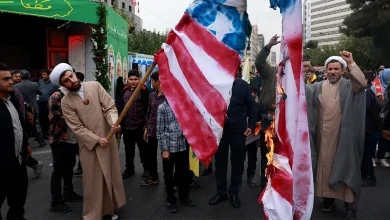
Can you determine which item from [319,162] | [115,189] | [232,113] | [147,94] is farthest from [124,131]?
[319,162]

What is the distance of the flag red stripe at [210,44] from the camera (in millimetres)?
2791

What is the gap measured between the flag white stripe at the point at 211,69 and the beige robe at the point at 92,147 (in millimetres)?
1505

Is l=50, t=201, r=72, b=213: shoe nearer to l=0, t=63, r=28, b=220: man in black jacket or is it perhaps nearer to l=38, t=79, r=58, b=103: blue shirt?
l=0, t=63, r=28, b=220: man in black jacket

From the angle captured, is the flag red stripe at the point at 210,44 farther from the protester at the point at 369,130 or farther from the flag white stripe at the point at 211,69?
the protester at the point at 369,130

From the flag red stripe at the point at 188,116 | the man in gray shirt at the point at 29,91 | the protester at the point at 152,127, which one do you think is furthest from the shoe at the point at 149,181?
the man in gray shirt at the point at 29,91

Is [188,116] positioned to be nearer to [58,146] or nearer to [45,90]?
[58,146]

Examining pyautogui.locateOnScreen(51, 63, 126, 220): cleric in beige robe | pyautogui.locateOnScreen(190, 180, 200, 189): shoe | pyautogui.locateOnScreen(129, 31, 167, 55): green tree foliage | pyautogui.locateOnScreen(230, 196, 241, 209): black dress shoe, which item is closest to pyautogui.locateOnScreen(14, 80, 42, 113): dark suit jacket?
pyautogui.locateOnScreen(51, 63, 126, 220): cleric in beige robe

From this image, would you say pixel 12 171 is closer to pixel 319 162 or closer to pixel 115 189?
pixel 115 189

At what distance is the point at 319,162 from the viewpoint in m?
4.12

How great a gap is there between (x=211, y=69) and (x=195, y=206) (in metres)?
2.37

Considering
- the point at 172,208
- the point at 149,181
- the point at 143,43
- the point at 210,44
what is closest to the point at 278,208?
the point at 210,44

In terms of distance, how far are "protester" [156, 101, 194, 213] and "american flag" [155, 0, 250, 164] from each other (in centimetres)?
135

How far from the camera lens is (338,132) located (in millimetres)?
3994

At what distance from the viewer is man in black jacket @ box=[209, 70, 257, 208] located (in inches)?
177
